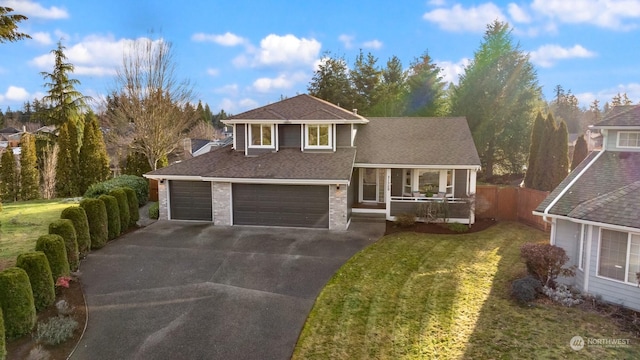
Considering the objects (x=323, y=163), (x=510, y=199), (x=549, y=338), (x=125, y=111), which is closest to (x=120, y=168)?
(x=125, y=111)

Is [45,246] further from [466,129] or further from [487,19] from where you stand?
[487,19]

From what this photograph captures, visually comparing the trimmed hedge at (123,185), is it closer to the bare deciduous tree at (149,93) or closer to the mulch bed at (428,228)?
the bare deciduous tree at (149,93)

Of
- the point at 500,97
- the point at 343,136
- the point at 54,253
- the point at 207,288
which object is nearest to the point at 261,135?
the point at 343,136

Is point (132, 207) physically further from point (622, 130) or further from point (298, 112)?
point (622, 130)

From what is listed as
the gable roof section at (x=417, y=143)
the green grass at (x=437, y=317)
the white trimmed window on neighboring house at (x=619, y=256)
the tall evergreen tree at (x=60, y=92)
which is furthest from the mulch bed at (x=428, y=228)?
the tall evergreen tree at (x=60, y=92)

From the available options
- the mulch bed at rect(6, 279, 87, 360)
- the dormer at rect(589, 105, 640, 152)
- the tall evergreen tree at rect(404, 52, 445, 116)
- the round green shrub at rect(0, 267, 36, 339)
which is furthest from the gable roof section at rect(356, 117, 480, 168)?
the round green shrub at rect(0, 267, 36, 339)

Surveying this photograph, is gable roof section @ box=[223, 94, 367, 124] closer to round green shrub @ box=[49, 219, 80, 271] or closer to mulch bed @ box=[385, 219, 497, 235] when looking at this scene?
mulch bed @ box=[385, 219, 497, 235]
